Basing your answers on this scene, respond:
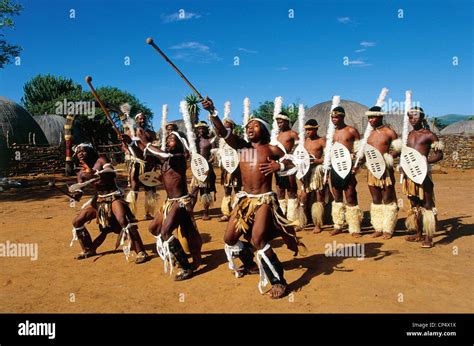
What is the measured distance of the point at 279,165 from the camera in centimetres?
415

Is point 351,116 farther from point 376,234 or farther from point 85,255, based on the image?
point 85,255

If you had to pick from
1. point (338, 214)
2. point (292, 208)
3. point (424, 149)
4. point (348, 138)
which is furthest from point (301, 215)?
point (424, 149)

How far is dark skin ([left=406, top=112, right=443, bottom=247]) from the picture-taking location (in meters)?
5.39

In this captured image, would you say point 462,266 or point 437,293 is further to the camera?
point 462,266

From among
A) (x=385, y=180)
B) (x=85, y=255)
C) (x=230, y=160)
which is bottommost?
(x=85, y=255)

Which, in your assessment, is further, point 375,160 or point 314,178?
point 314,178

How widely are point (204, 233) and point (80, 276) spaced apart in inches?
96.5

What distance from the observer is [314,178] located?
6.55 meters

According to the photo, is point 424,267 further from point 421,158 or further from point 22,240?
point 22,240

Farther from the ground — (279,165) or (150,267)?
(279,165)

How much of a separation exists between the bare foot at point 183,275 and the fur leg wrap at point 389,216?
3.30m

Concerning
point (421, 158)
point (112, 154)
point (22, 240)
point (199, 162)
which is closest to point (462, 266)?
point (421, 158)

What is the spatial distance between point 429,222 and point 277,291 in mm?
2842

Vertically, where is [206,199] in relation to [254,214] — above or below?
below
